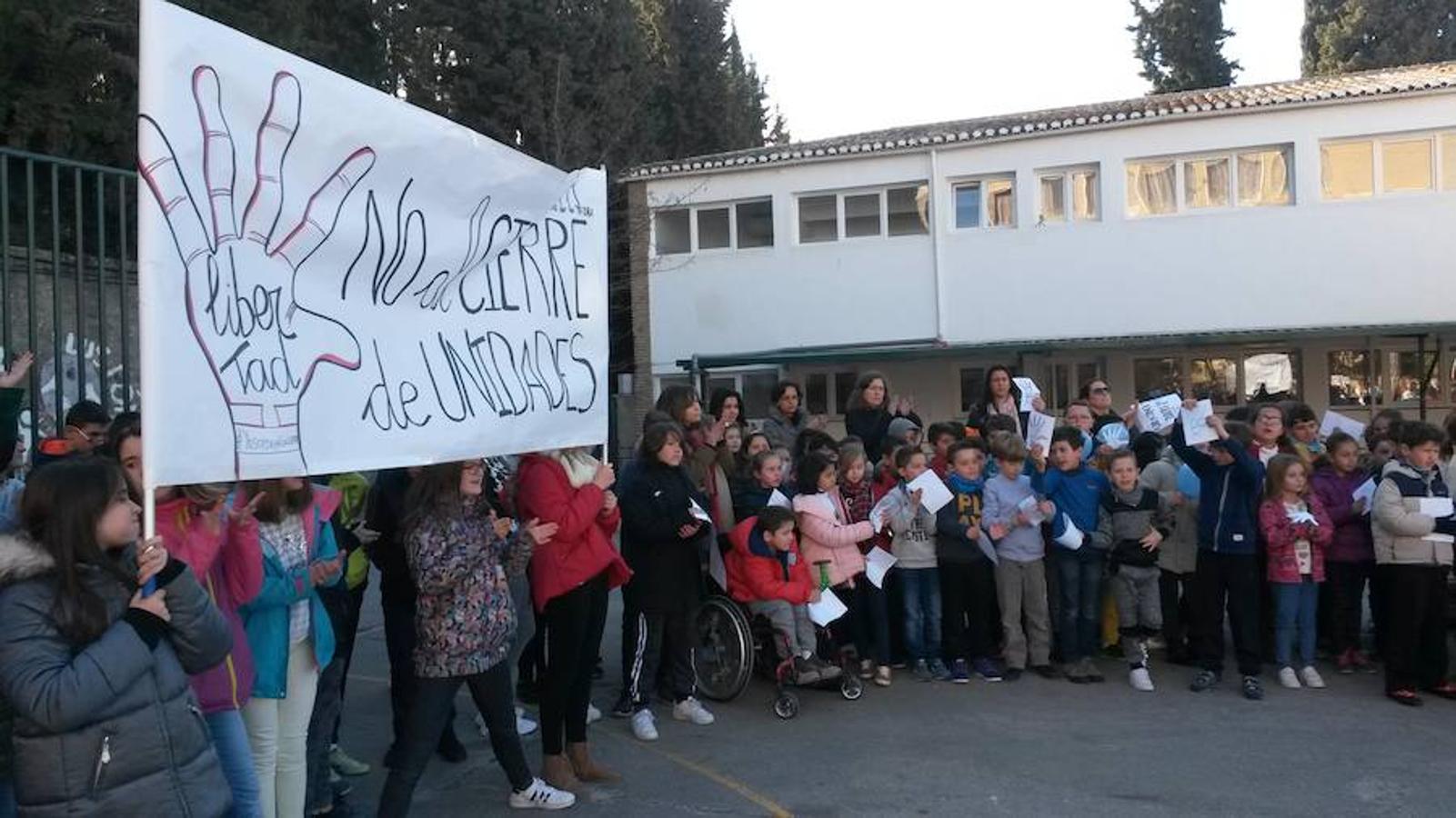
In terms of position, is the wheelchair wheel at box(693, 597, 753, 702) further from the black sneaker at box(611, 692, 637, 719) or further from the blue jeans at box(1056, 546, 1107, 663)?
the blue jeans at box(1056, 546, 1107, 663)

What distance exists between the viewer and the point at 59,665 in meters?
3.05

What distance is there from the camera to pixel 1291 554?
24.5ft

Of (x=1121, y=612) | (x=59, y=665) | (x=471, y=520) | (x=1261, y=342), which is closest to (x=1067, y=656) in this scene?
(x=1121, y=612)

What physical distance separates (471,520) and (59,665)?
6.66 ft

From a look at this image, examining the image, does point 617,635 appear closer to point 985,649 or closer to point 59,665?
point 985,649

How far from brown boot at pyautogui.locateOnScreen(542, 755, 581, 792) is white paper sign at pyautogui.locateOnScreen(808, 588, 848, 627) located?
2066 millimetres

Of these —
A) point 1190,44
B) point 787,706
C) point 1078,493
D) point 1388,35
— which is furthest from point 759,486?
point 1388,35

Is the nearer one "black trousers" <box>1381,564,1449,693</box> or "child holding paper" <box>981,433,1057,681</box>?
"black trousers" <box>1381,564,1449,693</box>

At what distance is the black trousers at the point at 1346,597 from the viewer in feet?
25.8

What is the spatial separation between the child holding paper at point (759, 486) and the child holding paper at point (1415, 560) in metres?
3.70

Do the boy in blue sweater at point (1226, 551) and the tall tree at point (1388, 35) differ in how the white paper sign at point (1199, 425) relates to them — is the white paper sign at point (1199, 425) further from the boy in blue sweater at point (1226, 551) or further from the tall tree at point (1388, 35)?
the tall tree at point (1388, 35)

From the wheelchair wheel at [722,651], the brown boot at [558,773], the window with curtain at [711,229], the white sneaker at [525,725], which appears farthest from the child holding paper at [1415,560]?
the window with curtain at [711,229]

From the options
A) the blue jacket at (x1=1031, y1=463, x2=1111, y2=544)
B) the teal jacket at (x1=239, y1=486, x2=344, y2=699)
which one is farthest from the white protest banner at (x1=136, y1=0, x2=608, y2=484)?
the blue jacket at (x1=1031, y1=463, x2=1111, y2=544)

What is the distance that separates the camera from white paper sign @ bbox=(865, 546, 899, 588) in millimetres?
7574
